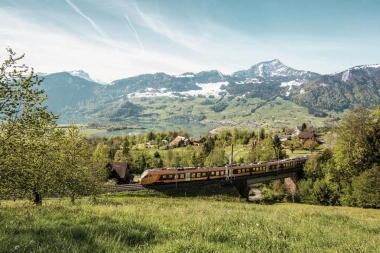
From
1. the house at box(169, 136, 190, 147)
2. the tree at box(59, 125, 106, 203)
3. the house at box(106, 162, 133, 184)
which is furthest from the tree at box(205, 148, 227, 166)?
the tree at box(59, 125, 106, 203)

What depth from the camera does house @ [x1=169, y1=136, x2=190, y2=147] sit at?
5546 inches

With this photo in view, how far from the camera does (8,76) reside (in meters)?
11.8

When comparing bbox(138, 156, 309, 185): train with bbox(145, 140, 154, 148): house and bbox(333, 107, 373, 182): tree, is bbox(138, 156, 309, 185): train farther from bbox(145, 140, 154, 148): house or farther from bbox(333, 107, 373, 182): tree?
bbox(145, 140, 154, 148): house

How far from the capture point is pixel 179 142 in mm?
143000

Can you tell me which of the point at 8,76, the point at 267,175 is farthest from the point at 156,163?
the point at 8,76

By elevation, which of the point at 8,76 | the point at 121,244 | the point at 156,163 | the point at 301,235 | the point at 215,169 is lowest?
the point at 156,163

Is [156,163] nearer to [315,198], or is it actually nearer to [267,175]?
[267,175]

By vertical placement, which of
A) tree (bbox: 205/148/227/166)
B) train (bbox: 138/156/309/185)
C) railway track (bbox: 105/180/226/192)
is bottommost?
tree (bbox: 205/148/227/166)

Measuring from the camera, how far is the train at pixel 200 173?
42500mm

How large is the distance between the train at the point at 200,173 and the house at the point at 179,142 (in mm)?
83800

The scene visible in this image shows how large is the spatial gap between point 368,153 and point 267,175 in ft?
62.6

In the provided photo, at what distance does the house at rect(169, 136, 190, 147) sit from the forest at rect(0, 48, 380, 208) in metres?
34.5

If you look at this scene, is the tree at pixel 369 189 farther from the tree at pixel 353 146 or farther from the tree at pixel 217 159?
the tree at pixel 217 159

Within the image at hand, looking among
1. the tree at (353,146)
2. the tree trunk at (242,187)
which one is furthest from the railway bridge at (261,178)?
the tree at (353,146)
